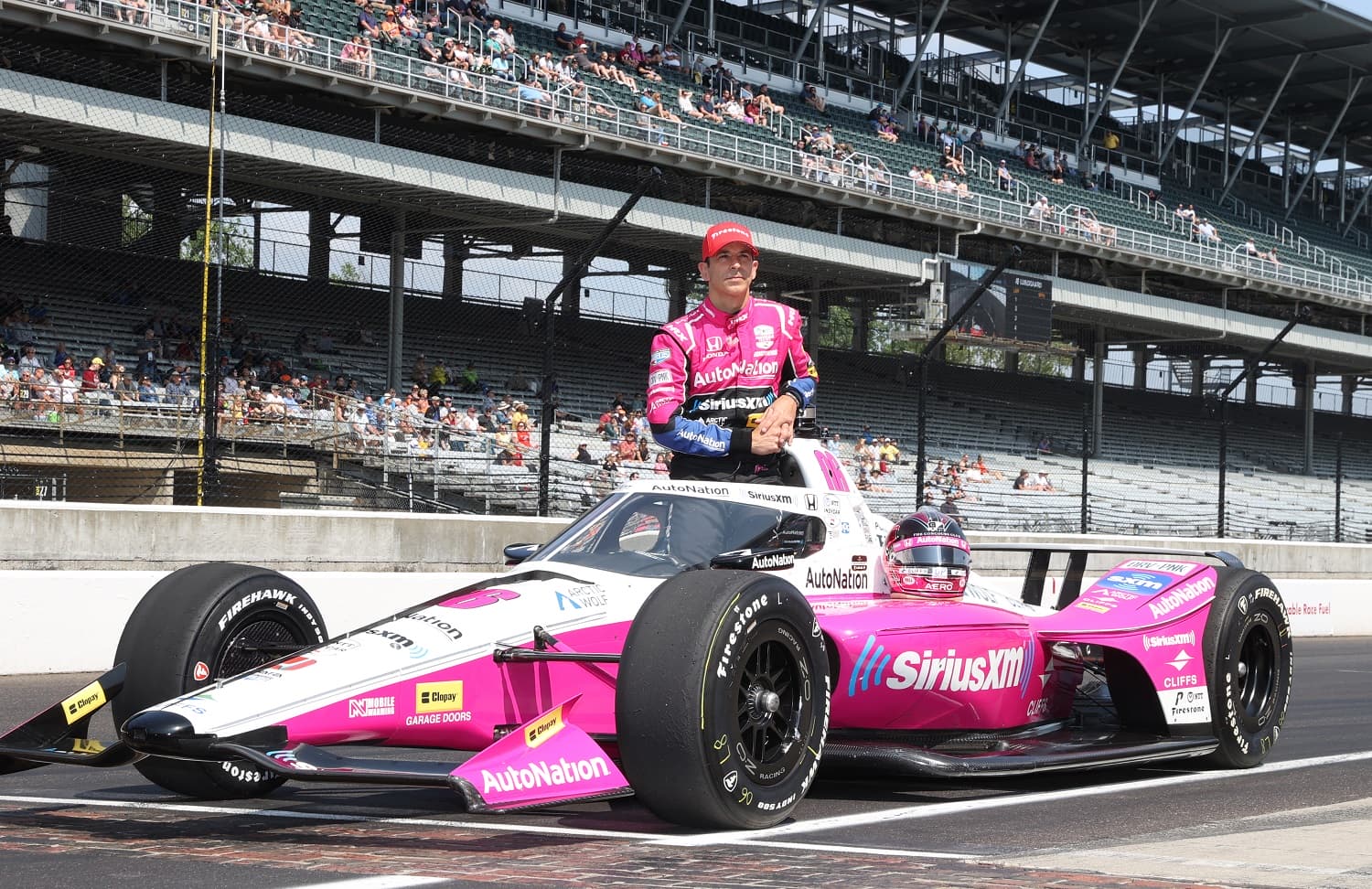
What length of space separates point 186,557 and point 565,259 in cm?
1599

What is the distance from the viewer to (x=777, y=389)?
816cm

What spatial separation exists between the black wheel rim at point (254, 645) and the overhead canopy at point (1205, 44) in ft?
133

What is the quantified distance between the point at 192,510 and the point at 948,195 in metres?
25.7

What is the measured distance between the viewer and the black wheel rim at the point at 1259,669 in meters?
8.38

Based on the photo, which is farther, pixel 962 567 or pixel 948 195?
pixel 948 195

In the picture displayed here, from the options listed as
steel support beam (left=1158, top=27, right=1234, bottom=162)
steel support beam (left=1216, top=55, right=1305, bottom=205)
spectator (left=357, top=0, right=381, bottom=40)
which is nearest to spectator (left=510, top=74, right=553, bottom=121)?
spectator (left=357, top=0, right=381, bottom=40)

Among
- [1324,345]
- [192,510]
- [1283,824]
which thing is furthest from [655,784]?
[1324,345]

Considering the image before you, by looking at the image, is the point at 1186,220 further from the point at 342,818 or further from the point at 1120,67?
the point at 342,818

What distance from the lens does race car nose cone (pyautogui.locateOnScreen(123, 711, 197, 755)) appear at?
17.1 feet

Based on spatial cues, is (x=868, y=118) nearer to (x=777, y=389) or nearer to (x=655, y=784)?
(x=777, y=389)

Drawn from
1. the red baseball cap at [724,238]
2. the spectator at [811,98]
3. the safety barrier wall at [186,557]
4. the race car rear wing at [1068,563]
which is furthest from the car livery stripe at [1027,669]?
the spectator at [811,98]

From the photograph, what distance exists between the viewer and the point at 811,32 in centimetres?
4106

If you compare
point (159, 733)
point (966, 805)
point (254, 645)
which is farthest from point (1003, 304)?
point (159, 733)

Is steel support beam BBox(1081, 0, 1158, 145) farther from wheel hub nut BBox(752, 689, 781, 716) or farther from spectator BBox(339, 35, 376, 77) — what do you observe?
wheel hub nut BBox(752, 689, 781, 716)
